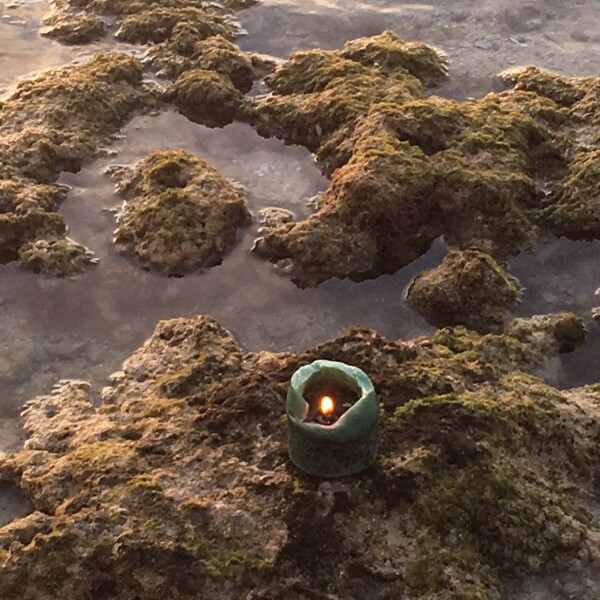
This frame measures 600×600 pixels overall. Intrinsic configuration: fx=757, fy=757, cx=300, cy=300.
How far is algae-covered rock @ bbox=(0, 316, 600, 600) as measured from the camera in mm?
4039

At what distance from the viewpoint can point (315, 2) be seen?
11.1 m

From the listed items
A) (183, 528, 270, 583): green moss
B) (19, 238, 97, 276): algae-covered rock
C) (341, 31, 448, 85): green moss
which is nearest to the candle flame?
(183, 528, 270, 583): green moss

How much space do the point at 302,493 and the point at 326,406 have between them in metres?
0.51

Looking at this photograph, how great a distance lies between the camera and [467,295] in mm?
6277

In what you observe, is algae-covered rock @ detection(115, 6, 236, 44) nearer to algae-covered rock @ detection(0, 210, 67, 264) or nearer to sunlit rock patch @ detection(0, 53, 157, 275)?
sunlit rock patch @ detection(0, 53, 157, 275)

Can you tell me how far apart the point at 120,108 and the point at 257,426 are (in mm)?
5334

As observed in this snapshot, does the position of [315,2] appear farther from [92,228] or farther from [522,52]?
[92,228]

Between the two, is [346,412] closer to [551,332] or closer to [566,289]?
[551,332]

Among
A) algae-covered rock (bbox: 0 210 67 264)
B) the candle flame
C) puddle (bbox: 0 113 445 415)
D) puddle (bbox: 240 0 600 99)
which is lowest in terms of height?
puddle (bbox: 0 113 445 415)

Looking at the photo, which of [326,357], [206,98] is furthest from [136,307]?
[206,98]

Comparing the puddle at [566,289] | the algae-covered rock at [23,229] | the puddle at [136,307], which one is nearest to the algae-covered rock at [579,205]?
the puddle at [566,289]

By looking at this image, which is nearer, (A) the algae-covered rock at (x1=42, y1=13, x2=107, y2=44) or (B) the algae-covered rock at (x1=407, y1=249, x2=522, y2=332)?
(B) the algae-covered rock at (x1=407, y1=249, x2=522, y2=332)

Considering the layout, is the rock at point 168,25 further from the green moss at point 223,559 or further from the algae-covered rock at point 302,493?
the green moss at point 223,559

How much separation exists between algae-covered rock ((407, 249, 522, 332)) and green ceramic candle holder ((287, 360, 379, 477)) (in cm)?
213
